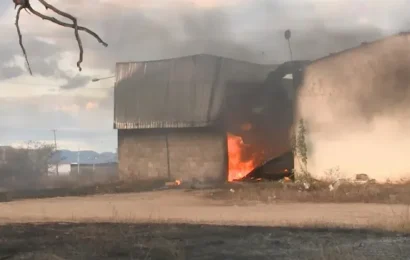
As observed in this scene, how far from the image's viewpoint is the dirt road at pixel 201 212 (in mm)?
13352

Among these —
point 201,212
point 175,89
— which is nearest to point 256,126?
point 175,89

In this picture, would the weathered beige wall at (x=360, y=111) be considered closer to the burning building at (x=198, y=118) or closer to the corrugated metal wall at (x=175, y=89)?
the burning building at (x=198, y=118)

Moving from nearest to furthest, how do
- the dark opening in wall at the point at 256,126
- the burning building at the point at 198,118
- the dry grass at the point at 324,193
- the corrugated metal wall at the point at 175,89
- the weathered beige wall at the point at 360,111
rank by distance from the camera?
the dry grass at the point at 324,193 < the weathered beige wall at the point at 360,111 < the burning building at the point at 198,118 < the dark opening in wall at the point at 256,126 < the corrugated metal wall at the point at 175,89

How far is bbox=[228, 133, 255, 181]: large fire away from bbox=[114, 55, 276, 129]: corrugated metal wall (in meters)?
1.57

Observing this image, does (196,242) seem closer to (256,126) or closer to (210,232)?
(210,232)

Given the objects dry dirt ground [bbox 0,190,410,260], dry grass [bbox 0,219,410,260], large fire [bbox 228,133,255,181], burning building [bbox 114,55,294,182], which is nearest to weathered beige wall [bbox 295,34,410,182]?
dry dirt ground [bbox 0,190,410,260]

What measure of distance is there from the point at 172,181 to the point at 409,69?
13.3 m

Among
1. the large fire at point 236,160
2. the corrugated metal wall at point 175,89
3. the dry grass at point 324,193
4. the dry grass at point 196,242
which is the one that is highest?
the corrugated metal wall at point 175,89

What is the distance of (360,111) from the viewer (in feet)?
74.3

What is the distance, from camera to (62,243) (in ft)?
30.1

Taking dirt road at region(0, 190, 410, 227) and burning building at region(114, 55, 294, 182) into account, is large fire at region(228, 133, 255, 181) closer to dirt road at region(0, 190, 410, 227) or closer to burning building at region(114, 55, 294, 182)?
burning building at region(114, 55, 294, 182)

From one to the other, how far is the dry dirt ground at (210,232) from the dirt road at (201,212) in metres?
0.02

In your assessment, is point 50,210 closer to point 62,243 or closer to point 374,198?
point 62,243

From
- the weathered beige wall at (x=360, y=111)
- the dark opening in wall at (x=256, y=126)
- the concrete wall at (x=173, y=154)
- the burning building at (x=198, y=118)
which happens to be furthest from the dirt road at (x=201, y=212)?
the dark opening in wall at (x=256, y=126)
